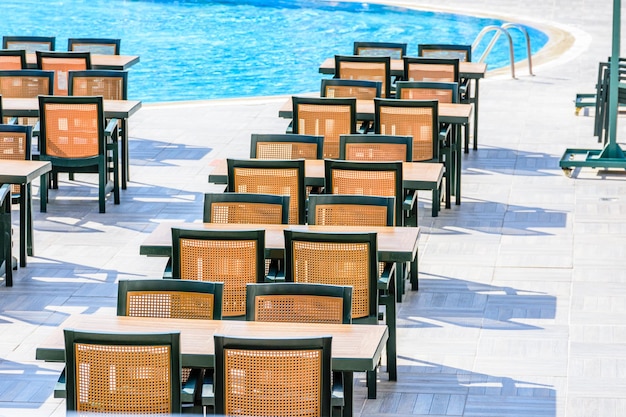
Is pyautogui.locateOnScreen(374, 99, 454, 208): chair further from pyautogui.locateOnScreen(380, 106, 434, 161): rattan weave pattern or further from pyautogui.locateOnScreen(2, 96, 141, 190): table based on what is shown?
pyautogui.locateOnScreen(2, 96, 141, 190): table

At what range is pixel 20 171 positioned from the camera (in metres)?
8.76

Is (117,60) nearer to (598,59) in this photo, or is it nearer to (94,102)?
(94,102)

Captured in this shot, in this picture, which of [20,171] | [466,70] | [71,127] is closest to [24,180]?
[20,171]

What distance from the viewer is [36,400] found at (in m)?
6.83

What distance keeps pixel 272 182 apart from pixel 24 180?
168 cm

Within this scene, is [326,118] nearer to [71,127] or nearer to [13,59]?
[71,127]

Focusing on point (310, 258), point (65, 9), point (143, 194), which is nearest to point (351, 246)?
point (310, 258)

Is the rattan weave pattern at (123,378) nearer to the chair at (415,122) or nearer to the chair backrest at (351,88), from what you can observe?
the chair at (415,122)

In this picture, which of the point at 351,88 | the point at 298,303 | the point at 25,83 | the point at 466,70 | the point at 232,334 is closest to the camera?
the point at 232,334

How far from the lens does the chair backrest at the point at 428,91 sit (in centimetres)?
1102

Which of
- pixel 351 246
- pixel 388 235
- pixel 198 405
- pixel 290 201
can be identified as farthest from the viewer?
pixel 290 201

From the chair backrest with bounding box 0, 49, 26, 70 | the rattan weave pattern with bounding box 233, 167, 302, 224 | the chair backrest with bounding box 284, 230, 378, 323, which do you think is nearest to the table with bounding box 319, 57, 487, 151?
the chair backrest with bounding box 0, 49, 26, 70

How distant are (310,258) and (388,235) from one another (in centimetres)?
72

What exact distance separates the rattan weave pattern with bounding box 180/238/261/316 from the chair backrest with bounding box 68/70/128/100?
5151 mm
